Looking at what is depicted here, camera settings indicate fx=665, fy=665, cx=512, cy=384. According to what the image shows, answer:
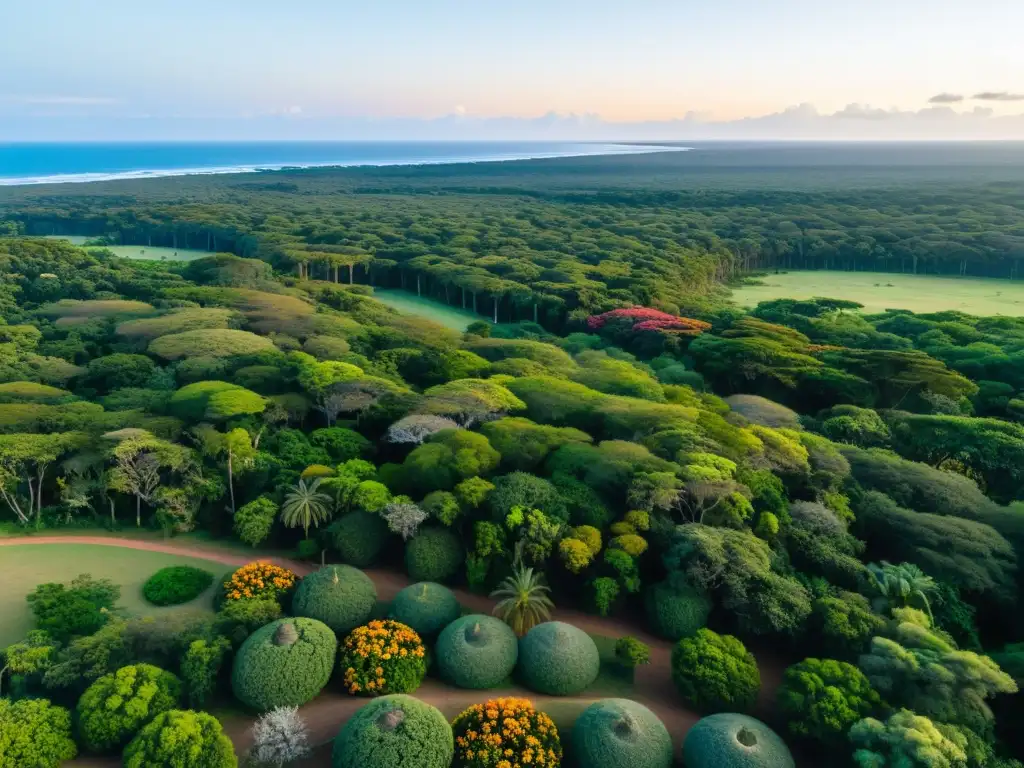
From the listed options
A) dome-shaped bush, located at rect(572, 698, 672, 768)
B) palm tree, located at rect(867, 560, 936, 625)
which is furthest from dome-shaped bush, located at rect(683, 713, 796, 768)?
palm tree, located at rect(867, 560, 936, 625)

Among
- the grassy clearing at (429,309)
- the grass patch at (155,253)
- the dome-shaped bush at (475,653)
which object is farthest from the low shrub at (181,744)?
the grass patch at (155,253)

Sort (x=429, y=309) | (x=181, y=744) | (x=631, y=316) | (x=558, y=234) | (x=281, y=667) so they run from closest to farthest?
(x=181, y=744)
(x=281, y=667)
(x=631, y=316)
(x=429, y=309)
(x=558, y=234)

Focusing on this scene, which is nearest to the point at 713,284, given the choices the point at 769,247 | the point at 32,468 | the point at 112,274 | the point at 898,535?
the point at 769,247

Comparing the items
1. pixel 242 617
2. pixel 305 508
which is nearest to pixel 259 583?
pixel 242 617

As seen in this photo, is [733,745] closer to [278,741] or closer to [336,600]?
[278,741]

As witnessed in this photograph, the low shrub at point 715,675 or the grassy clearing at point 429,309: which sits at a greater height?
the grassy clearing at point 429,309

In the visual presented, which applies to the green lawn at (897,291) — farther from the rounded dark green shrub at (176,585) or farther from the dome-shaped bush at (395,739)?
the dome-shaped bush at (395,739)

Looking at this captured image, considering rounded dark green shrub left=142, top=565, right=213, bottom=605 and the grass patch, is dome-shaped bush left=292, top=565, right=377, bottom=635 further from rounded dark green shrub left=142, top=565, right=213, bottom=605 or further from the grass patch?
the grass patch
